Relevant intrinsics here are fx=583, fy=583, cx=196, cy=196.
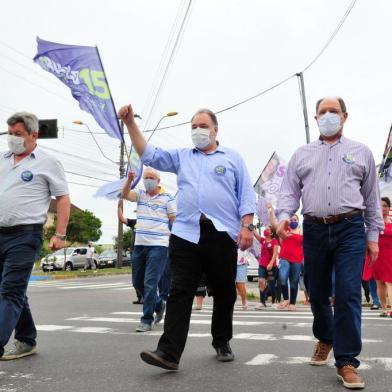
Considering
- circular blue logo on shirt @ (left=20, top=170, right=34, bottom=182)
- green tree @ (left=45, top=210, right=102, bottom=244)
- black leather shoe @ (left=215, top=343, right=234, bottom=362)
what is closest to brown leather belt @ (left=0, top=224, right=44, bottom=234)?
circular blue logo on shirt @ (left=20, top=170, right=34, bottom=182)

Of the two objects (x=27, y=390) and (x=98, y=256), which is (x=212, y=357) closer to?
(x=27, y=390)

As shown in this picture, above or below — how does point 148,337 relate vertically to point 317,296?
below

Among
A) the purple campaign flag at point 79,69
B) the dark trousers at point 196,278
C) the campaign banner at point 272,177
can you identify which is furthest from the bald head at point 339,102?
the campaign banner at point 272,177

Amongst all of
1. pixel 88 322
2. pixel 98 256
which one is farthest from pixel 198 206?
pixel 98 256

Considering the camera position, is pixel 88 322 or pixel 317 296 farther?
pixel 88 322

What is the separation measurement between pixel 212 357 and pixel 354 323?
134 cm

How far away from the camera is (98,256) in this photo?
4697cm

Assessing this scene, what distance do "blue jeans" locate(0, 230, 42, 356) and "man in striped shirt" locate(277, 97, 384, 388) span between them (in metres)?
1.91

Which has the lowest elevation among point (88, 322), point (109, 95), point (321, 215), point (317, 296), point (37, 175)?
point (88, 322)

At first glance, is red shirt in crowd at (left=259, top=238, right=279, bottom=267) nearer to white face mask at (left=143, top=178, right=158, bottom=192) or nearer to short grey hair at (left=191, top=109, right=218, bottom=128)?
white face mask at (left=143, top=178, right=158, bottom=192)

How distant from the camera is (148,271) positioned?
6.83 meters

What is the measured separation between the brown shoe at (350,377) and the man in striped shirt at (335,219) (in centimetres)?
3

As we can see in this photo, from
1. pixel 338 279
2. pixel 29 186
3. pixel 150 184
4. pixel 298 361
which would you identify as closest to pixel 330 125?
pixel 338 279

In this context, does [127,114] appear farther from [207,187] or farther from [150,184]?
[150,184]
